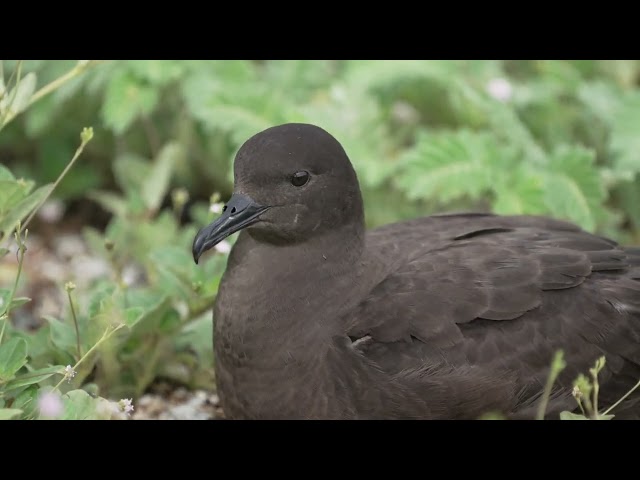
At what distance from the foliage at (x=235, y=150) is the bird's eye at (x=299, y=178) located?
71 cm

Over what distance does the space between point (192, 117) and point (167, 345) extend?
1.94 metres

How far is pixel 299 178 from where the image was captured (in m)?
3.60

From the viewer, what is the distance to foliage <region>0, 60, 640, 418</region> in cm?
416

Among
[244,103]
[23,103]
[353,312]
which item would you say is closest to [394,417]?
[353,312]

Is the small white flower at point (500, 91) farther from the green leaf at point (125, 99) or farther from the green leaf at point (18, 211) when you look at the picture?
the green leaf at point (18, 211)

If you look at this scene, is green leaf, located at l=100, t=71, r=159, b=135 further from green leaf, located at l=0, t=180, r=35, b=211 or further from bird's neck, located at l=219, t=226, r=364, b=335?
green leaf, located at l=0, t=180, r=35, b=211

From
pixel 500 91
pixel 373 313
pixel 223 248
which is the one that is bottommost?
pixel 373 313

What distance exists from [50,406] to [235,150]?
2688mm

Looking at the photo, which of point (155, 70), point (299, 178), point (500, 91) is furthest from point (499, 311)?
point (155, 70)

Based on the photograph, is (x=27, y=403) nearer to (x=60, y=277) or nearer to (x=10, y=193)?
(x=10, y=193)

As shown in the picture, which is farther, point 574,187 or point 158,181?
point 158,181

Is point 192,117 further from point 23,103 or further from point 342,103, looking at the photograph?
point 23,103

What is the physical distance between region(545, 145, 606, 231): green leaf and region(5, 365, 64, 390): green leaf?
2.56 m

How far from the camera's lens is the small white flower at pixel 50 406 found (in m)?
3.00
